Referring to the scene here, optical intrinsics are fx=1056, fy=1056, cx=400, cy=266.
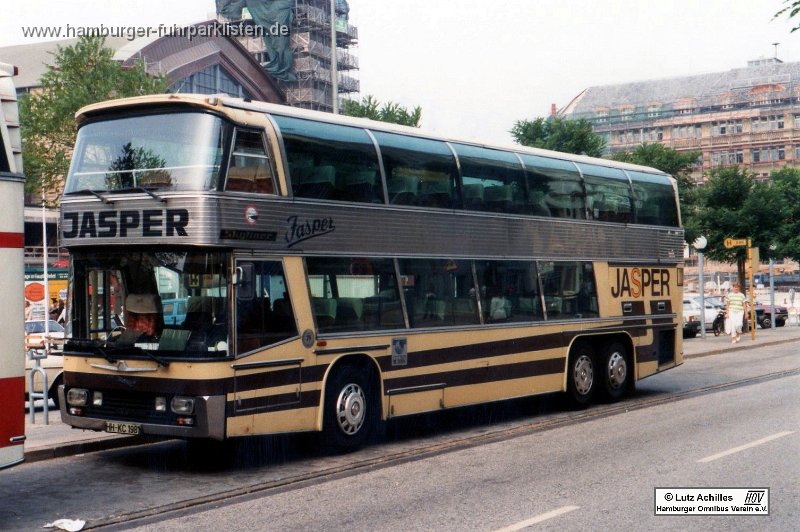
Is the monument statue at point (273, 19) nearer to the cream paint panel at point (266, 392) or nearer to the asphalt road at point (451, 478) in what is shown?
the asphalt road at point (451, 478)

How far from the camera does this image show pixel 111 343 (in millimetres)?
10828

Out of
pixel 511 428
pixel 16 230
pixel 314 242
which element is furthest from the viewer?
pixel 511 428

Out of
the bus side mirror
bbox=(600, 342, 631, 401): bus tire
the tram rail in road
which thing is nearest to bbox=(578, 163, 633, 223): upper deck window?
bbox=(600, 342, 631, 401): bus tire

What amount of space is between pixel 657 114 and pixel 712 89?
289 inches

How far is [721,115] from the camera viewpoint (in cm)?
12938

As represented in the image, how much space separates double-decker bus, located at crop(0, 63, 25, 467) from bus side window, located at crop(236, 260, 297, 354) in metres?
2.69

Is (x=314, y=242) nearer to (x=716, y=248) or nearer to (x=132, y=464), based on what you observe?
(x=132, y=464)

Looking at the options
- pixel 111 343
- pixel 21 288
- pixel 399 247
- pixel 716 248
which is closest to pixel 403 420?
pixel 399 247

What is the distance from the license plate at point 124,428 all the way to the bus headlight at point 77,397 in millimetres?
469

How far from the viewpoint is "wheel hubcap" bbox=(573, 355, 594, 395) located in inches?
628

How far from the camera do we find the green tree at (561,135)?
4316cm

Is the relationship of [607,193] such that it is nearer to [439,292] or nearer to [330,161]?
[439,292]

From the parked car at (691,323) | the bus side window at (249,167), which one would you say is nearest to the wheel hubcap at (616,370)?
the bus side window at (249,167)

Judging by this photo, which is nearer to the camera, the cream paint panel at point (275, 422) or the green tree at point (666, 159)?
the cream paint panel at point (275, 422)
